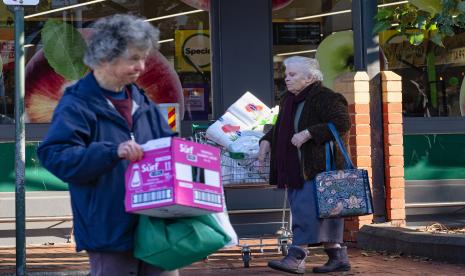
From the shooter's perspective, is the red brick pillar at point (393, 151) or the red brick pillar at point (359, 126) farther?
the red brick pillar at point (393, 151)

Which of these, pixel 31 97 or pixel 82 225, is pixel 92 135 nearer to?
pixel 82 225

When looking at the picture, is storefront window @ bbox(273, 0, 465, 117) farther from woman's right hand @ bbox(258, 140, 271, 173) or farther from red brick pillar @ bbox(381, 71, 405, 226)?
woman's right hand @ bbox(258, 140, 271, 173)

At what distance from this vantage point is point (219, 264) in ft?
29.6

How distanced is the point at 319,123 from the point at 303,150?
26 cm

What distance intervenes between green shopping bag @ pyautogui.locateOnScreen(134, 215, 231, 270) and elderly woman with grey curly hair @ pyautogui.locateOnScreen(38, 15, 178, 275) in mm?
78

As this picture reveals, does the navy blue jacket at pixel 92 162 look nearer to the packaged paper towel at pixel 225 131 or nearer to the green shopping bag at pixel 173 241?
the green shopping bag at pixel 173 241

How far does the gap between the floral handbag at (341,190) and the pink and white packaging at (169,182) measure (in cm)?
393

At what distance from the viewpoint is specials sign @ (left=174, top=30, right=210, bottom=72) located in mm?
11047

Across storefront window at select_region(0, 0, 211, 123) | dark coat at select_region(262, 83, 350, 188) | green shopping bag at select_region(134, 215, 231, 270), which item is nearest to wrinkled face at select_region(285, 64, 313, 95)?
dark coat at select_region(262, 83, 350, 188)

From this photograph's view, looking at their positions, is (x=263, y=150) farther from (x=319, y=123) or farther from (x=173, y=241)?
(x=173, y=241)

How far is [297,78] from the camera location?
813 cm

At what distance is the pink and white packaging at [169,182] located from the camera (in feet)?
13.0

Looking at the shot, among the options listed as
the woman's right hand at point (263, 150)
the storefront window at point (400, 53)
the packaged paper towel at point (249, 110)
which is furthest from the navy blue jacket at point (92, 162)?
the storefront window at point (400, 53)

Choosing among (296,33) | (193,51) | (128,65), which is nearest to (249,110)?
(193,51)
